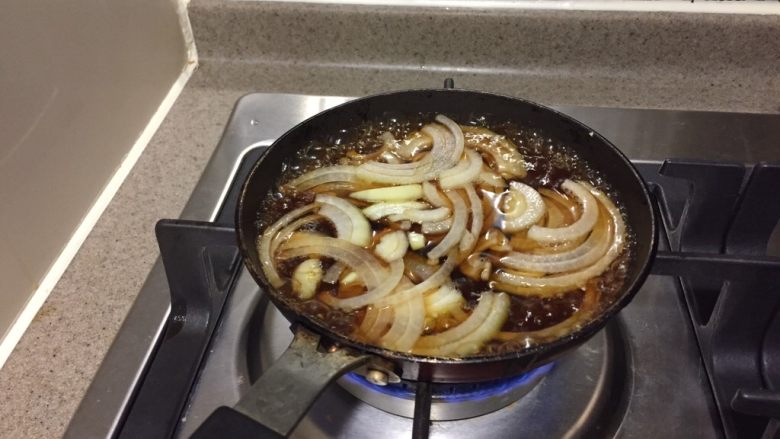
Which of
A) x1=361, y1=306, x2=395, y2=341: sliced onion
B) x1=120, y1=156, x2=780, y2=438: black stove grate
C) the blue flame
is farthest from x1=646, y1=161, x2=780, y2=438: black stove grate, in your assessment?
x1=361, y1=306, x2=395, y2=341: sliced onion

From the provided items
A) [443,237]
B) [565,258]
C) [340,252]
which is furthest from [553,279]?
[340,252]

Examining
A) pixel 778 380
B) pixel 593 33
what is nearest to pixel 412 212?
pixel 778 380

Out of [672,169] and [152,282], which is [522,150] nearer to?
[672,169]

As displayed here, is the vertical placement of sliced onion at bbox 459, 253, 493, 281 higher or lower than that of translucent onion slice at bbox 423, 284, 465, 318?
higher

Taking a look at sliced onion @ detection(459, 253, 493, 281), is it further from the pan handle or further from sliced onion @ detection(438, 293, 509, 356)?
the pan handle

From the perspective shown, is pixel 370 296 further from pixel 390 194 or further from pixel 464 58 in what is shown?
pixel 464 58

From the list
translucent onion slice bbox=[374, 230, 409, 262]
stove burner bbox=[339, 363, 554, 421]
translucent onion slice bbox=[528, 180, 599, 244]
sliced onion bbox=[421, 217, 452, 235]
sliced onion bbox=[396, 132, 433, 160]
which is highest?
sliced onion bbox=[396, 132, 433, 160]

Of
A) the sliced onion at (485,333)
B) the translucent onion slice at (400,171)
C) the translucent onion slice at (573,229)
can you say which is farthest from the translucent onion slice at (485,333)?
the translucent onion slice at (400,171)

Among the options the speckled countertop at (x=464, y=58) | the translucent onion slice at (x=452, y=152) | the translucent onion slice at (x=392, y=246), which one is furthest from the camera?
the speckled countertop at (x=464, y=58)

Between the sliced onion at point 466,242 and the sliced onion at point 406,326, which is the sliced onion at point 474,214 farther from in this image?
the sliced onion at point 406,326
